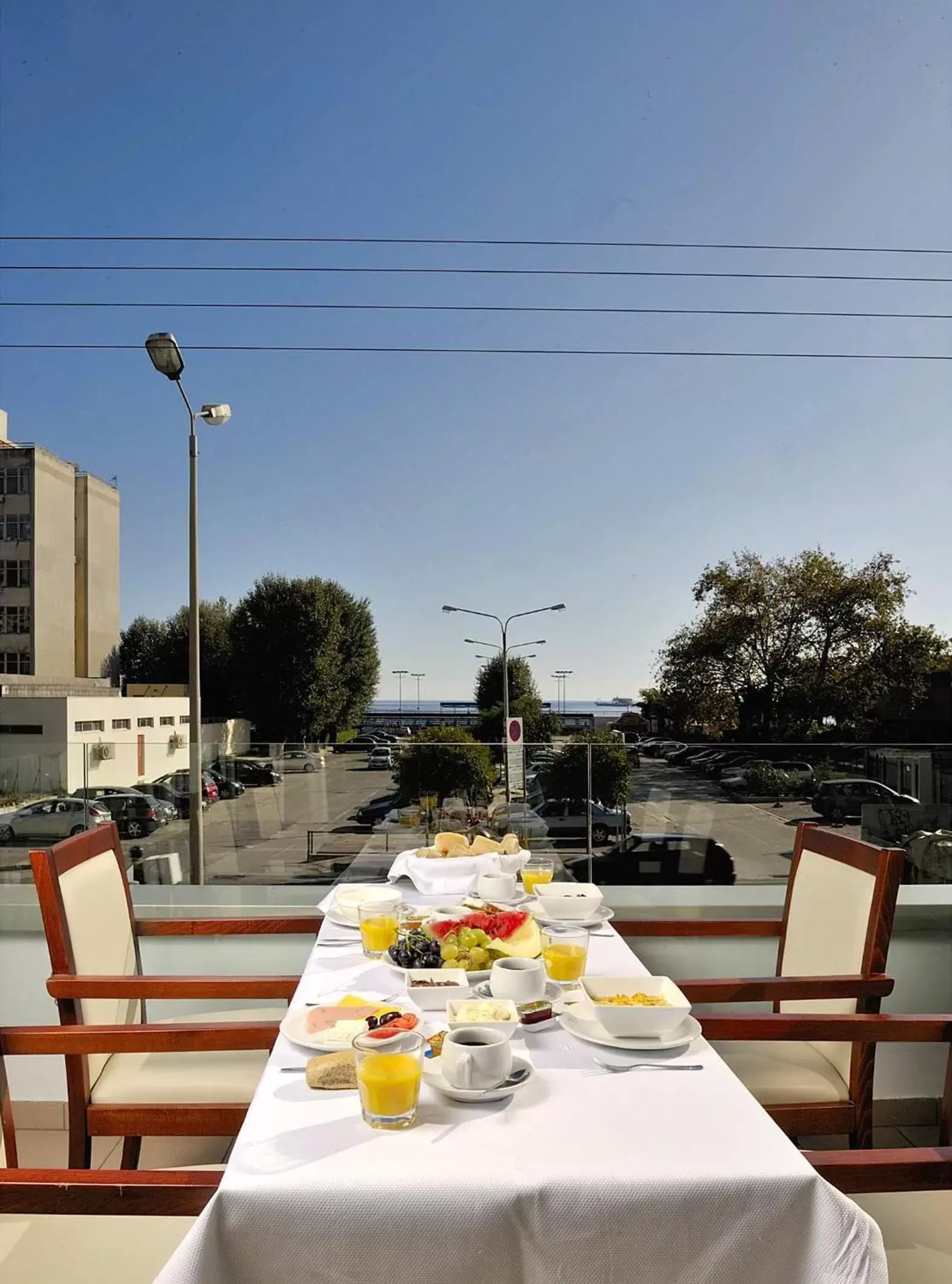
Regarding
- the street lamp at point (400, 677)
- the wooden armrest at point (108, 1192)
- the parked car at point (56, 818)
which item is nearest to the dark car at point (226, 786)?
the parked car at point (56, 818)

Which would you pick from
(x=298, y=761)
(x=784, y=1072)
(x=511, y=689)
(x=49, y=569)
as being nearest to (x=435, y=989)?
(x=784, y=1072)

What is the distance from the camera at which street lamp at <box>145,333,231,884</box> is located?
320cm

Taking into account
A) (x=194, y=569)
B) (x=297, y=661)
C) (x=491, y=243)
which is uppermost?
(x=491, y=243)

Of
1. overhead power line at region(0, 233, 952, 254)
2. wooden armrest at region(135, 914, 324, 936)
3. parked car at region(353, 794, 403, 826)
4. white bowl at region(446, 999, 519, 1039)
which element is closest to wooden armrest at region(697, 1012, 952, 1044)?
white bowl at region(446, 999, 519, 1039)

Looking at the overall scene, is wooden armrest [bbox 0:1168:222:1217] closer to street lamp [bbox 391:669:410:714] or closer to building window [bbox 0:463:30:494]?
street lamp [bbox 391:669:410:714]

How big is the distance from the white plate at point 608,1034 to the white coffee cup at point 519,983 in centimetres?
5

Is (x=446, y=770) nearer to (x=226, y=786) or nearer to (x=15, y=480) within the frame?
(x=226, y=786)

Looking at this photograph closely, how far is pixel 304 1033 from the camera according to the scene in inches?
44.0

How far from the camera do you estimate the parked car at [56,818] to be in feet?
9.52

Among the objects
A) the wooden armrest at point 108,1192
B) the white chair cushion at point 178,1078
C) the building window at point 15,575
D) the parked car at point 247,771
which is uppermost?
the building window at point 15,575

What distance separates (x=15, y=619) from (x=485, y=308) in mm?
16374

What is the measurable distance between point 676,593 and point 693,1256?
739 inches

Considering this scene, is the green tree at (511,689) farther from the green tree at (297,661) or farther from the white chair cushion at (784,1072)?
the white chair cushion at (784,1072)

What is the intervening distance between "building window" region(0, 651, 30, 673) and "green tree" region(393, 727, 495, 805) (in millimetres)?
21639
